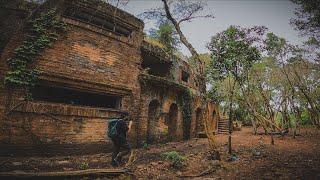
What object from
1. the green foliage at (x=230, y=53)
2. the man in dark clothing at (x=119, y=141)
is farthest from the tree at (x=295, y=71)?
the man in dark clothing at (x=119, y=141)

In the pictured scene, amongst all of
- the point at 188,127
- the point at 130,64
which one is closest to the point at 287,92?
the point at 188,127

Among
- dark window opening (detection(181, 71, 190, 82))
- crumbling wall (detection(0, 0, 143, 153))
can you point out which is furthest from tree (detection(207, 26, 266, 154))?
dark window opening (detection(181, 71, 190, 82))

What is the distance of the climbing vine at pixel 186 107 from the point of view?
16639 millimetres

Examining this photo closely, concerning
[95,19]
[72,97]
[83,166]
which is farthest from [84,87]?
[83,166]

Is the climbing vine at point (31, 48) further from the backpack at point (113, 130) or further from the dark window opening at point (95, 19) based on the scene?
the backpack at point (113, 130)

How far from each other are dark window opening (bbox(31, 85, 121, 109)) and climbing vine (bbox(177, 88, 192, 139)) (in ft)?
18.0

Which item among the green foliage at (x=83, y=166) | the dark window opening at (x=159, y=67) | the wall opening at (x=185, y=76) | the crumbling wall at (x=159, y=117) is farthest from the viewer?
the wall opening at (x=185, y=76)

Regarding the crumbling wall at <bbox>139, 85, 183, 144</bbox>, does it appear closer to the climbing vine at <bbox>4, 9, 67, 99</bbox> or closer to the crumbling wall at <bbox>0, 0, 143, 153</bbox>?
the crumbling wall at <bbox>0, 0, 143, 153</bbox>

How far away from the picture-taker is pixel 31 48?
9078mm

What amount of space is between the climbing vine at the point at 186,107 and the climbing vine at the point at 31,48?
8980 mm

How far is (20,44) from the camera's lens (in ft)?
29.8

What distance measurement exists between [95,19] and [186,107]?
8.77 metres

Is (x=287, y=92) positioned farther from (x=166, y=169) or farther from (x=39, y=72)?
(x=39, y=72)

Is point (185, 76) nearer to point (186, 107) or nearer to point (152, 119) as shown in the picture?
point (186, 107)
